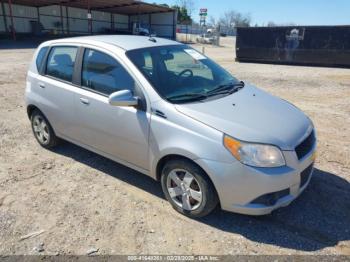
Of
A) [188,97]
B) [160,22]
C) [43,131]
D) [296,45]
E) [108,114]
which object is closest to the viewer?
[188,97]

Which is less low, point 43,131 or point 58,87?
point 58,87

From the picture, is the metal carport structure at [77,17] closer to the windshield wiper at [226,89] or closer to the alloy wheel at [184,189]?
the windshield wiper at [226,89]

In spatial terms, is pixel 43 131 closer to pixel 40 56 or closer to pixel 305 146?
pixel 40 56

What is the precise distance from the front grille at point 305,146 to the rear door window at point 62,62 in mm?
2957

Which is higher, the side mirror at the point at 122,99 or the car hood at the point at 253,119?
the side mirror at the point at 122,99

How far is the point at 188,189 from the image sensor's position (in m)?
3.19

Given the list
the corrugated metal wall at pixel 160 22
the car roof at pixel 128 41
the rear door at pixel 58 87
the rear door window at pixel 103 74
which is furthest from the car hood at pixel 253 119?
the corrugated metal wall at pixel 160 22

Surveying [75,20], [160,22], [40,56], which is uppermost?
[160,22]

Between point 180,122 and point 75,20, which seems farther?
point 75,20

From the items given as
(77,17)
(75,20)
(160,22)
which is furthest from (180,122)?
(160,22)

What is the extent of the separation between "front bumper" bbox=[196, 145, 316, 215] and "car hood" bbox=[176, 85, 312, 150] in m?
0.21

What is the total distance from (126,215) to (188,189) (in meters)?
0.76

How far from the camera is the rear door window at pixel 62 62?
4160mm

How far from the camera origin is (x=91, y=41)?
3.97m
